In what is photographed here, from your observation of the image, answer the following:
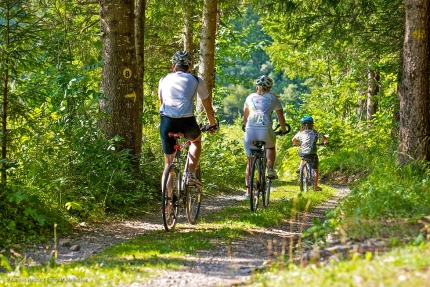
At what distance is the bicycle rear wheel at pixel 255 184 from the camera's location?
33.0 feet

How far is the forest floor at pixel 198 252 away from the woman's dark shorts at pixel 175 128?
3.99 ft

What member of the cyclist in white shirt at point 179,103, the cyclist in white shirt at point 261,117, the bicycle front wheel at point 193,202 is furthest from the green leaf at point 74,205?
the cyclist in white shirt at point 261,117

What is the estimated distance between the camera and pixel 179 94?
809cm

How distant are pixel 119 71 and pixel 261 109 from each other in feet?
8.82

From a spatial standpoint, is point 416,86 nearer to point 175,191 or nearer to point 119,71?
point 175,191

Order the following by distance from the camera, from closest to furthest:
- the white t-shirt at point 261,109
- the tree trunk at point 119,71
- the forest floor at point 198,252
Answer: the forest floor at point 198,252 → the white t-shirt at point 261,109 → the tree trunk at point 119,71

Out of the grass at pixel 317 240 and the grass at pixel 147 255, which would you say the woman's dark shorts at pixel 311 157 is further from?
the grass at pixel 317 240

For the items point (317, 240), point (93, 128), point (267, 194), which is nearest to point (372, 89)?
point (267, 194)

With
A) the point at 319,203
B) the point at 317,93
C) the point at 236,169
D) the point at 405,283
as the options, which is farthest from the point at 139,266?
the point at 317,93

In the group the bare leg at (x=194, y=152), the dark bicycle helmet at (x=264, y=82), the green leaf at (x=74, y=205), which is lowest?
the green leaf at (x=74, y=205)

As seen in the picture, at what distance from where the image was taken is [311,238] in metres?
7.21

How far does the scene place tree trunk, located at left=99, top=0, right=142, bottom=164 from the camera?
35.2 feet

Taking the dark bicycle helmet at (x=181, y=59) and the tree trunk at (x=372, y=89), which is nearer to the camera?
the dark bicycle helmet at (x=181, y=59)

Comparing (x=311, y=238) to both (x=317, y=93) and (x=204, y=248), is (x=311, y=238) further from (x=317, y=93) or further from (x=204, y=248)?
(x=317, y=93)
